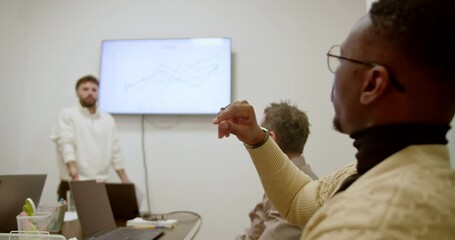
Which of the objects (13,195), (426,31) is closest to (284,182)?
(426,31)

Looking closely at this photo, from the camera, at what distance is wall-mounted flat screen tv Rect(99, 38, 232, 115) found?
329 centimetres

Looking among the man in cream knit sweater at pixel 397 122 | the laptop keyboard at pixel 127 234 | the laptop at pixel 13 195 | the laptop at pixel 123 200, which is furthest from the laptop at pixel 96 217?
the man in cream knit sweater at pixel 397 122

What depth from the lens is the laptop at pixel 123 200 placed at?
6.61ft

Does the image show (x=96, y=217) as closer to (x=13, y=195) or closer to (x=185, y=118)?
(x=13, y=195)

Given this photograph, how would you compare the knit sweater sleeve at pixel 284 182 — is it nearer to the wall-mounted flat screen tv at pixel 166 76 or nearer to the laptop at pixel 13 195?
the laptop at pixel 13 195

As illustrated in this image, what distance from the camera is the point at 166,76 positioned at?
3377 mm

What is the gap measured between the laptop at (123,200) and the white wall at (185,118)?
1.35m

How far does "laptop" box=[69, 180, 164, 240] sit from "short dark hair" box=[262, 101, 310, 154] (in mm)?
698

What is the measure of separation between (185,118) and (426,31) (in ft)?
9.56

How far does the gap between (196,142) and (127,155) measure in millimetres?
657

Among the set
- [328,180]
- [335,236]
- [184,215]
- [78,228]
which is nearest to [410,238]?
[335,236]

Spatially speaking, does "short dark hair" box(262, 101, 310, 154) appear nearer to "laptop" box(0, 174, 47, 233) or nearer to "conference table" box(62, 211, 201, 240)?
"conference table" box(62, 211, 201, 240)

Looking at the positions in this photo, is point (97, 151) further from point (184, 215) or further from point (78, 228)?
point (78, 228)

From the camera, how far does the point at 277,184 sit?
42.7 inches
